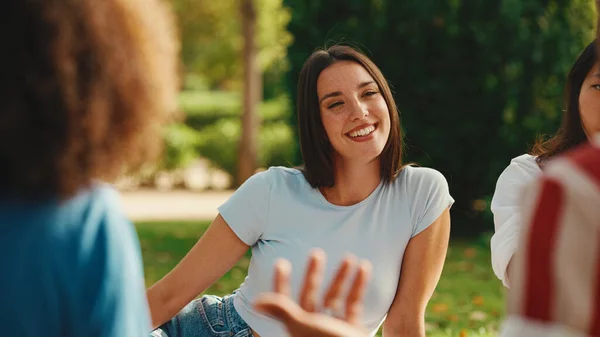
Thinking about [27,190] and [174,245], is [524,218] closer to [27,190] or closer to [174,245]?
[27,190]

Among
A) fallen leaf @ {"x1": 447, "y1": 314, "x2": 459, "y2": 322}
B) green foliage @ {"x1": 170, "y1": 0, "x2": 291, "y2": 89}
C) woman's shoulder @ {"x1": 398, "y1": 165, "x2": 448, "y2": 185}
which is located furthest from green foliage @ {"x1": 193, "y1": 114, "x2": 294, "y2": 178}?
woman's shoulder @ {"x1": 398, "y1": 165, "x2": 448, "y2": 185}

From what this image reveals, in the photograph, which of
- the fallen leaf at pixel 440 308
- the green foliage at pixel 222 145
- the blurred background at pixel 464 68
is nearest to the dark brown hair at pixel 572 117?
the fallen leaf at pixel 440 308

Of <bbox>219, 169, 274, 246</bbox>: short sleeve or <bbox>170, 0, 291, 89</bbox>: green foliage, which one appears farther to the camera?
<bbox>170, 0, 291, 89</bbox>: green foliage

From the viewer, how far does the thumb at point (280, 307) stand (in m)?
1.63

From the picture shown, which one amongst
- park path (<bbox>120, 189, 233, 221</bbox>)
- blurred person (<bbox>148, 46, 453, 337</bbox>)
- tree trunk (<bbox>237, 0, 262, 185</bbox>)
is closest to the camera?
blurred person (<bbox>148, 46, 453, 337</bbox>)

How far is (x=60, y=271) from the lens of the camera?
1.52 m

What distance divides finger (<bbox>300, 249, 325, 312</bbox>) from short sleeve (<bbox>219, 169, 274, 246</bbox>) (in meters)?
1.42

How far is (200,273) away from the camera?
3084 mm

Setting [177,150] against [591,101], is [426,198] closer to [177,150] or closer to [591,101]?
[591,101]

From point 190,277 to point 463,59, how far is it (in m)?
6.97

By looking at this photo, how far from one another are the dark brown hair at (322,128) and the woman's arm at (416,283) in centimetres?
30

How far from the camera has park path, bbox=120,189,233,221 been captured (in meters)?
13.5

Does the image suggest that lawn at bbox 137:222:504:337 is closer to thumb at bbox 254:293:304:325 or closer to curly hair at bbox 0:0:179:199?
Answer: thumb at bbox 254:293:304:325

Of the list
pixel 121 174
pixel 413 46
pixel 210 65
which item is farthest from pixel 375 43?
pixel 210 65
